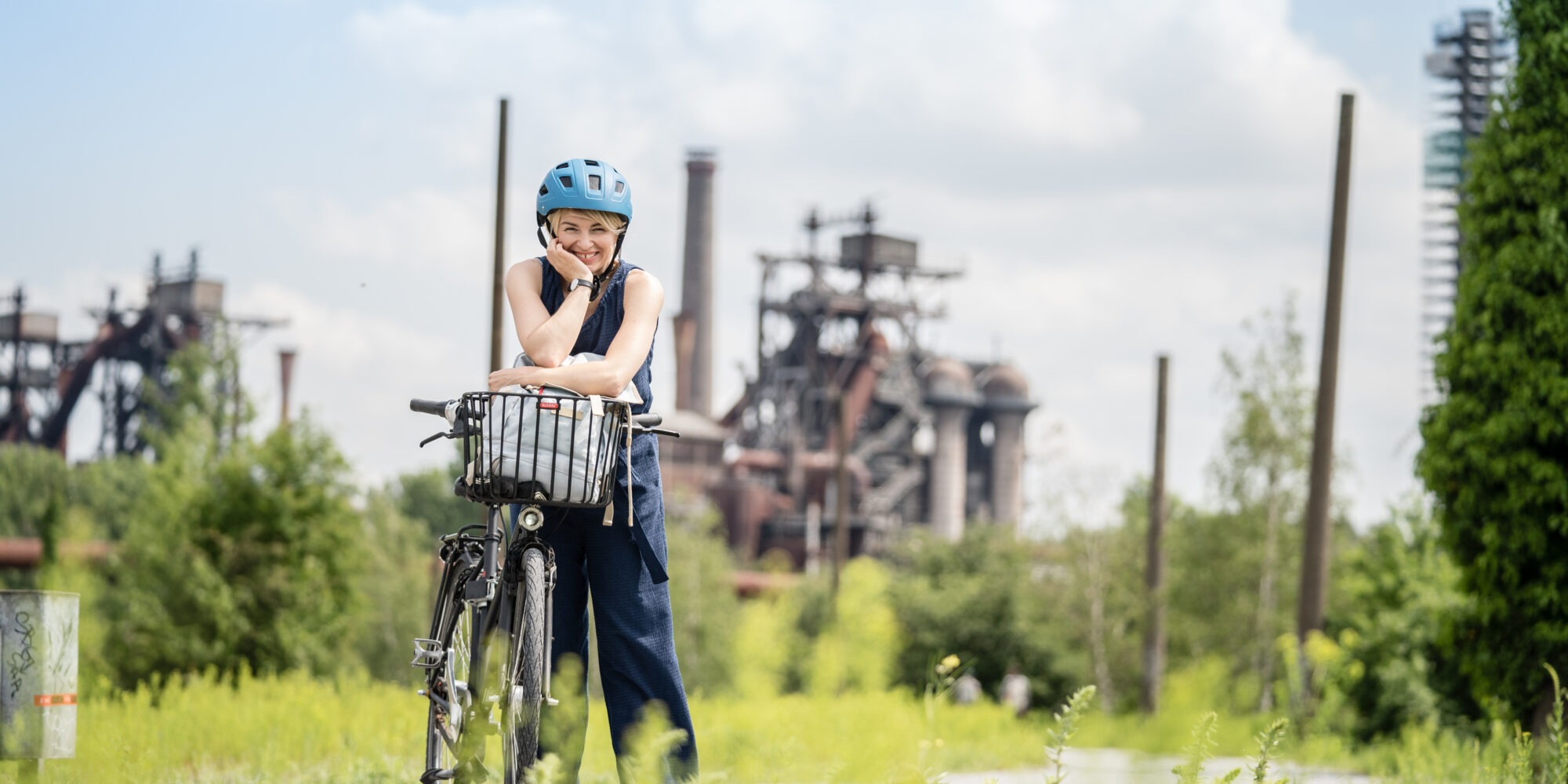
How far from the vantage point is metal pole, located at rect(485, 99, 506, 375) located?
57.3 feet

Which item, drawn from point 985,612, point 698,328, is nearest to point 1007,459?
point 698,328

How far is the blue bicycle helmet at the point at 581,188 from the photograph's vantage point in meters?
3.95

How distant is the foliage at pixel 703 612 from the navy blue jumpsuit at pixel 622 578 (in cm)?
4036

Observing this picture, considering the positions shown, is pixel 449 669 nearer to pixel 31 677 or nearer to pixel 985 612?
pixel 31 677

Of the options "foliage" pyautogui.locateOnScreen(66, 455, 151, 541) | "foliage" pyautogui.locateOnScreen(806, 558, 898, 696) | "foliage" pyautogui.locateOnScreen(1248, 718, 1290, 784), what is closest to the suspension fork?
"foliage" pyautogui.locateOnScreen(1248, 718, 1290, 784)

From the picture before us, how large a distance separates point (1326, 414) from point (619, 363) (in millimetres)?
15765

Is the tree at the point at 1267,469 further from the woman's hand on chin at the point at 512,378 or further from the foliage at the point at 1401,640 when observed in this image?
the woman's hand on chin at the point at 512,378

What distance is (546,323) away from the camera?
154 inches

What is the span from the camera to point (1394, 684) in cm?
1752

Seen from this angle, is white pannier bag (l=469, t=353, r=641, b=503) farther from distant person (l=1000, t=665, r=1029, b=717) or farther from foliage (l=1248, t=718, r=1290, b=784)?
distant person (l=1000, t=665, r=1029, b=717)

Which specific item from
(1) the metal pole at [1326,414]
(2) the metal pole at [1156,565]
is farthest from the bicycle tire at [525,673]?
(2) the metal pole at [1156,565]

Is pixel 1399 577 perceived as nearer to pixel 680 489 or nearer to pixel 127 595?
pixel 127 595

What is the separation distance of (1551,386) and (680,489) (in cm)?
4825

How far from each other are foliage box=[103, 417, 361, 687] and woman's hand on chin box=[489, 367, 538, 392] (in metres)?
19.1
